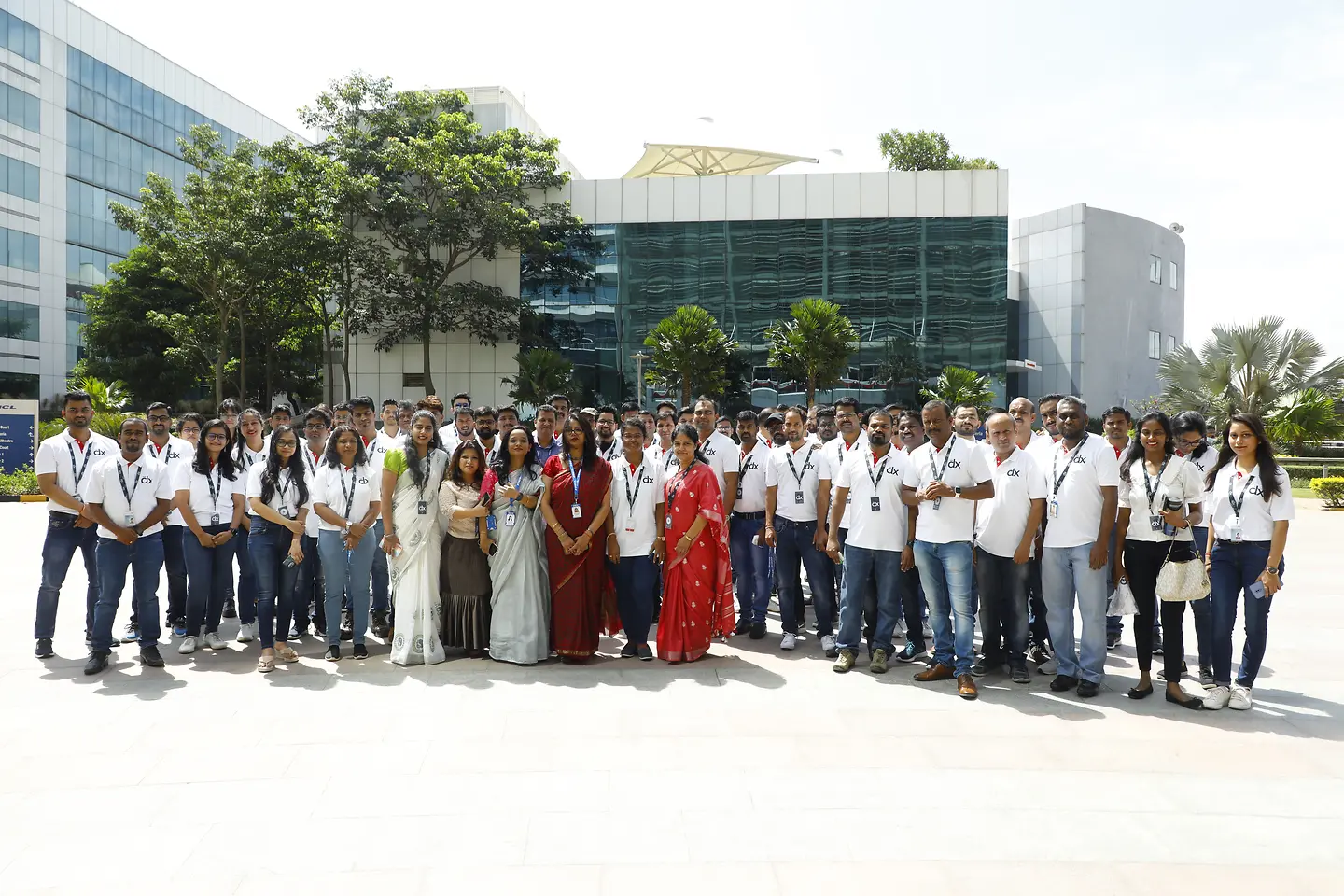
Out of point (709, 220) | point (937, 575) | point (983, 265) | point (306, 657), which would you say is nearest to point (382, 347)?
point (709, 220)

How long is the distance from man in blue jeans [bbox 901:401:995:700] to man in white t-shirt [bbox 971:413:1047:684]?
0.41 feet

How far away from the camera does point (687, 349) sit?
80.9ft

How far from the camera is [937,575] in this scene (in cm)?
557

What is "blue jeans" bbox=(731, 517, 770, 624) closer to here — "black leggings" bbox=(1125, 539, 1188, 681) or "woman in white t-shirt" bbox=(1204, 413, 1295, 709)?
"black leggings" bbox=(1125, 539, 1188, 681)

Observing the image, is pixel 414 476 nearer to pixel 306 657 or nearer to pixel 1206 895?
pixel 306 657

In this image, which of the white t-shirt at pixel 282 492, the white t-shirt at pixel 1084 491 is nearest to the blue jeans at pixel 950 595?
the white t-shirt at pixel 1084 491

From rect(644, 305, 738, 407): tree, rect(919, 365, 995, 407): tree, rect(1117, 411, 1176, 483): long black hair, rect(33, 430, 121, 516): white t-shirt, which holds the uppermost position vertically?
rect(644, 305, 738, 407): tree

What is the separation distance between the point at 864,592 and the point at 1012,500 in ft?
4.01

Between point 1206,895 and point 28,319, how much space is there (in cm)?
4325

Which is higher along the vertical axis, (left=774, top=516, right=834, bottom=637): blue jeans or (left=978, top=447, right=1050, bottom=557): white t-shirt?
(left=978, top=447, right=1050, bottom=557): white t-shirt

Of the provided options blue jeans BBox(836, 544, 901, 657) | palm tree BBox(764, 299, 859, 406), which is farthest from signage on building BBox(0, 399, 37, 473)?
blue jeans BBox(836, 544, 901, 657)

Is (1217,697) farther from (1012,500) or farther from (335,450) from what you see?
(335,450)

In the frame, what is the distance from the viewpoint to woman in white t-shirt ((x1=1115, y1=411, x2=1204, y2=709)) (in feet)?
16.8

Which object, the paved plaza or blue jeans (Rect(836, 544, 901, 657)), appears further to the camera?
blue jeans (Rect(836, 544, 901, 657))
